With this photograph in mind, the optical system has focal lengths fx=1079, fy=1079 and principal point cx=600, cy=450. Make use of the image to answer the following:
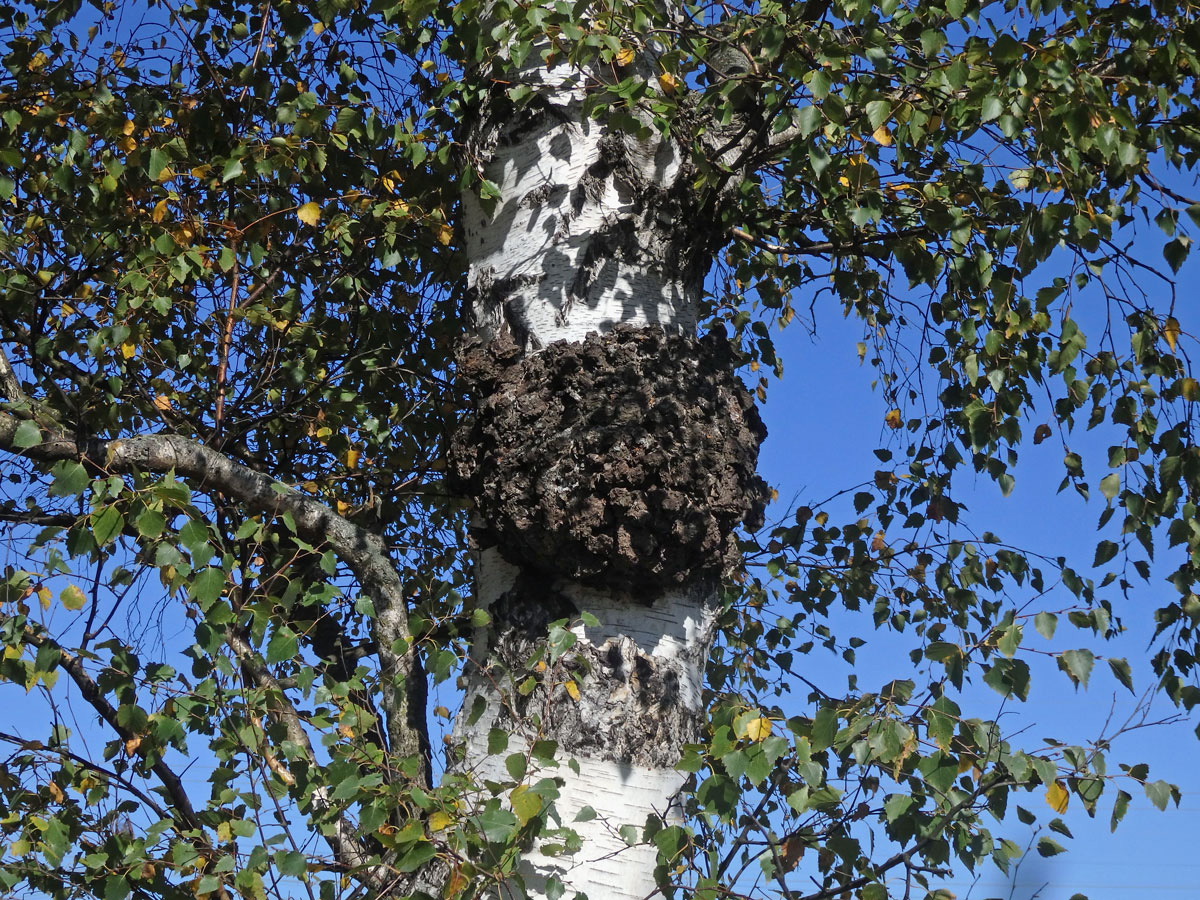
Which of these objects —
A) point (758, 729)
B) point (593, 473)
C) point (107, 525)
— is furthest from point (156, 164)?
point (758, 729)

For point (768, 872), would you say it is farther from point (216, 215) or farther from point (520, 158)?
point (216, 215)

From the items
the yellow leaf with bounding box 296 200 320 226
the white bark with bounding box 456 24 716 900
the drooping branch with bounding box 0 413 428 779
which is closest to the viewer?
the white bark with bounding box 456 24 716 900

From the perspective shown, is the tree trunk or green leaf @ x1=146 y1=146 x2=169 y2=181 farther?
green leaf @ x1=146 y1=146 x2=169 y2=181

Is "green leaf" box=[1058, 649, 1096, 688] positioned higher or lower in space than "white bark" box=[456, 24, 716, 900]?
lower

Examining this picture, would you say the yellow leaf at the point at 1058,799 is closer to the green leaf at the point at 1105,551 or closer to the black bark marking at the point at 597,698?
the black bark marking at the point at 597,698

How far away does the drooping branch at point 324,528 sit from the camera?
2.28 m

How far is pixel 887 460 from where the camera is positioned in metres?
3.63

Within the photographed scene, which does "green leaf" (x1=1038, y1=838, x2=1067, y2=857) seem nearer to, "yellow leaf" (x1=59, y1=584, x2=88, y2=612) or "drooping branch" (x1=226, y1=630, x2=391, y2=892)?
"drooping branch" (x1=226, y1=630, x2=391, y2=892)

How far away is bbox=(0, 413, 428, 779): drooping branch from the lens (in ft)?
7.48

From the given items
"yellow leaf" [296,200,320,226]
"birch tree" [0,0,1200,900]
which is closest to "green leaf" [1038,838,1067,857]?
"birch tree" [0,0,1200,900]

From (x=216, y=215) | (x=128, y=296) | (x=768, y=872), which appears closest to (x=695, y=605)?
(x=768, y=872)

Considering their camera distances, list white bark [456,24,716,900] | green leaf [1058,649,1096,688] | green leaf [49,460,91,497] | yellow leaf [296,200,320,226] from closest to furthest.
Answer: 1. green leaf [1058,649,1096,688]
2. green leaf [49,460,91,497]
3. white bark [456,24,716,900]
4. yellow leaf [296,200,320,226]

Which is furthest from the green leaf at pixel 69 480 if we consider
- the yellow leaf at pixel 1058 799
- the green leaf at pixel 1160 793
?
the green leaf at pixel 1160 793

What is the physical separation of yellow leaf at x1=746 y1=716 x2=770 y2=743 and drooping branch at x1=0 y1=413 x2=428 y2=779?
754mm
